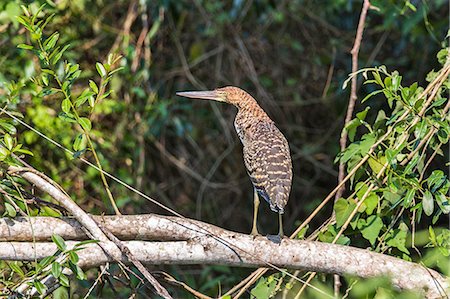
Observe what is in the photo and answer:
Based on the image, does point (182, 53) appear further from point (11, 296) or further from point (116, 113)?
point (11, 296)

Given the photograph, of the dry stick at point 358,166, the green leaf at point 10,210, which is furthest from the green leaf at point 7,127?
the dry stick at point 358,166

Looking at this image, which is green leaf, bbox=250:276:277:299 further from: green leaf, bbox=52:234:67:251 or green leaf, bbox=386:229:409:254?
green leaf, bbox=52:234:67:251

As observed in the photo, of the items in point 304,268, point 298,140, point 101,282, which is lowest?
point 298,140

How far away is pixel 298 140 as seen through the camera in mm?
5730

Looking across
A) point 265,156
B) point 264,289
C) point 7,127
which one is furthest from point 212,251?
point 7,127

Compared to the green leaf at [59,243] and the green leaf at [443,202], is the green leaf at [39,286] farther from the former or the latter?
the green leaf at [443,202]

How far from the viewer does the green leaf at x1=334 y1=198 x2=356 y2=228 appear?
3.24 m

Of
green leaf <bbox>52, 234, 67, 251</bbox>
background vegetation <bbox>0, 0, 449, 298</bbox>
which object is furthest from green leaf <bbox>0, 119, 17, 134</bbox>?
background vegetation <bbox>0, 0, 449, 298</bbox>

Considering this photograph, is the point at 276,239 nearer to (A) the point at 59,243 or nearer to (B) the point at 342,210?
(B) the point at 342,210

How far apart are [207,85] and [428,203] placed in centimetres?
286

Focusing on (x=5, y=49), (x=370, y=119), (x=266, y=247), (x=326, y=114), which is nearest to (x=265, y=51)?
(x=326, y=114)

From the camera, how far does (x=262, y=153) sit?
3.56 metres

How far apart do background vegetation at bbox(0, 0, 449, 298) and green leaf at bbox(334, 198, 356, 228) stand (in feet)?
5.57

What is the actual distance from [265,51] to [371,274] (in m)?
3.11
